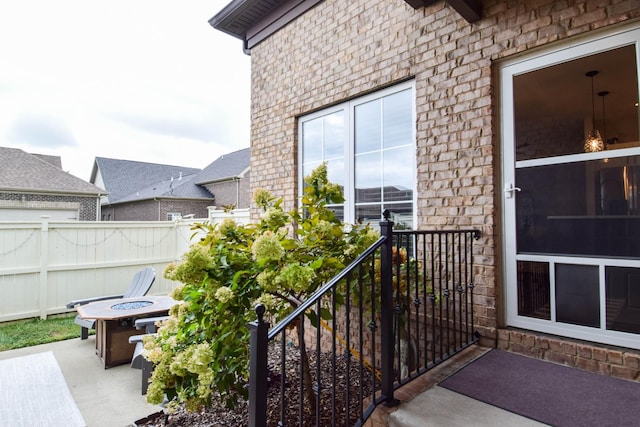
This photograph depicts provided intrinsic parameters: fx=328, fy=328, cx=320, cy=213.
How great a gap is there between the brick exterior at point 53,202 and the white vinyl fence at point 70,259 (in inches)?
285

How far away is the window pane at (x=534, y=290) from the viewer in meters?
2.22

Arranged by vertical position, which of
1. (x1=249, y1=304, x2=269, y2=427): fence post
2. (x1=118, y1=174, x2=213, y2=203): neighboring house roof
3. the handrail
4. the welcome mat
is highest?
(x1=118, y1=174, x2=213, y2=203): neighboring house roof

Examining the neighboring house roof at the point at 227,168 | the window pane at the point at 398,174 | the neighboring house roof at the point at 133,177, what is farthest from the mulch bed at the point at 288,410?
the neighboring house roof at the point at 133,177

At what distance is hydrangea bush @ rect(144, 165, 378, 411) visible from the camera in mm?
1818

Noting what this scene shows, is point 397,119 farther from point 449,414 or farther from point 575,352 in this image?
point 449,414

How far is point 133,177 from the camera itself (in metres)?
19.2

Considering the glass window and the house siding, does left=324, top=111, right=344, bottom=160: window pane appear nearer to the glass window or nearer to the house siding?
the glass window

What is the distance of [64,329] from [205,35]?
7966 mm

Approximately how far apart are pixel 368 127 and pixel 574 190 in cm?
181

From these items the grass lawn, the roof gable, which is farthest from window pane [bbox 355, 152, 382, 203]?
the grass lawn

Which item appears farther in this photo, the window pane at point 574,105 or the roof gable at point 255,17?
the roof gable at point 255,17

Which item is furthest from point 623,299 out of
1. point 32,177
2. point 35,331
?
point 32,177

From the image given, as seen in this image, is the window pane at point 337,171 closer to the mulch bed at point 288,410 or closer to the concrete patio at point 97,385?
the mulch bed at point 288,410

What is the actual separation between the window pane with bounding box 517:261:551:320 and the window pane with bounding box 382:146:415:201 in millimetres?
1055
